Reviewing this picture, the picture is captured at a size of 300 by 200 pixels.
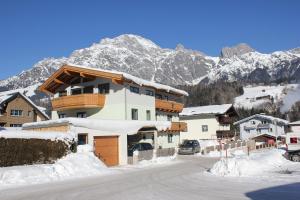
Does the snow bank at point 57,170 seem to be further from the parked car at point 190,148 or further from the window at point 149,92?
the parked car at point 190,148

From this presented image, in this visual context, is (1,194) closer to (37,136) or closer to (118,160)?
(37,136)

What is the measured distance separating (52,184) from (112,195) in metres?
5.57

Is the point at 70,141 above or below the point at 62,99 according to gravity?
below

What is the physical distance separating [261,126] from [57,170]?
81.2 m

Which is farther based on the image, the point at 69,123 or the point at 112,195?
the point at 69,123

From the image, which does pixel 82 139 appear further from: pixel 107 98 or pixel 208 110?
pixel 208 110

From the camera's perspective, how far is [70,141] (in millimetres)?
30359

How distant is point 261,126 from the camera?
99.9 meters

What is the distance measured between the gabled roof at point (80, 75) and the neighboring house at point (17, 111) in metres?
16.8

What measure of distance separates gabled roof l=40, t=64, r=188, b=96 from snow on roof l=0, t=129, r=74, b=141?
13.6 metres

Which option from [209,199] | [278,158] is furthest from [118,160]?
[209,199]

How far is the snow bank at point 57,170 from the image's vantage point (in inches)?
888

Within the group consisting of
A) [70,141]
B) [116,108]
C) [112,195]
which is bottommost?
[112,195]

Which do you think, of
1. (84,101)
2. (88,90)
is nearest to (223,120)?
(88,90)
